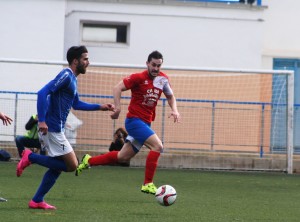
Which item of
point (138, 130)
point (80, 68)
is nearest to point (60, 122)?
point (80, 68)

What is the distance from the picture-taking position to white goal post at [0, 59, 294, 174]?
70.6 ft

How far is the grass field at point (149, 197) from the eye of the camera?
1029 cm

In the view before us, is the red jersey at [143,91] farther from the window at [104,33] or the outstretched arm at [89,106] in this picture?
the window at [104,33]

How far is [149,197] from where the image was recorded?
13.3 meters

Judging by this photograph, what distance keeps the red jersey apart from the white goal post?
8143mm

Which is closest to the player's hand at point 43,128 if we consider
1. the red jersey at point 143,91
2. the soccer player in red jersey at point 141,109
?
the soccer player in red jersey at point 141,109

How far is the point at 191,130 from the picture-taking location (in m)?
21.9

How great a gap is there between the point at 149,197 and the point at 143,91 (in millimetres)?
1563

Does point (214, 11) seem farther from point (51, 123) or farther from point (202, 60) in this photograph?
point (51, 123)

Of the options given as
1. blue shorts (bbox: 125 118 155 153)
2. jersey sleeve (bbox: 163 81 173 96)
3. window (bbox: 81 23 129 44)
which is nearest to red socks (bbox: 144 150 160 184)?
blue shorts (bbox: 125 118 155 153)

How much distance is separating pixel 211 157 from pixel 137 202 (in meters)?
9.64

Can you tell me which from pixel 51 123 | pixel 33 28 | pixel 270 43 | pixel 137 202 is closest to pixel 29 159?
pixel 51 123

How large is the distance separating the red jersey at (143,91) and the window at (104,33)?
12945 millimetres

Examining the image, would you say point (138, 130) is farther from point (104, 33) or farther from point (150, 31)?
point (104, 33)
